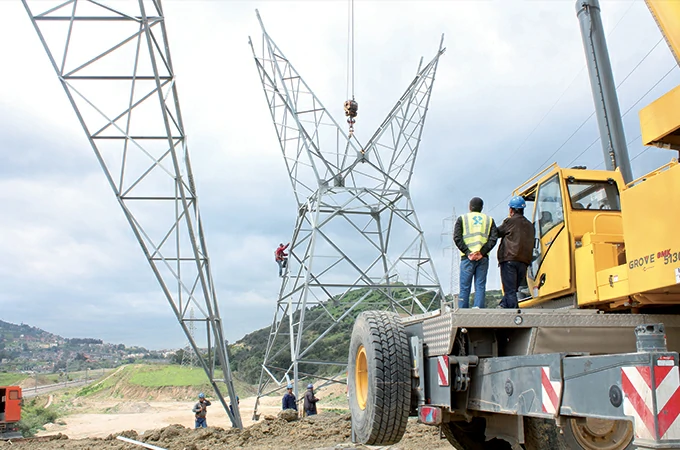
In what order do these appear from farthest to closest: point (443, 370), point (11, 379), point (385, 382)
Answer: point (11, 379) → point (385, 382) → point (443, 370)

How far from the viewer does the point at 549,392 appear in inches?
165

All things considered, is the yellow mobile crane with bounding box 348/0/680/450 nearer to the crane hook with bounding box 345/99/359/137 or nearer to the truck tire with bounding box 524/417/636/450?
the truck tire with bounding box 524/417/636/450

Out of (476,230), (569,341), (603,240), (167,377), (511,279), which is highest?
(476,230)

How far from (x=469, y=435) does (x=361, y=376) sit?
1.57m

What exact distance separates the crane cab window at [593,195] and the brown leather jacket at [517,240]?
557 mm

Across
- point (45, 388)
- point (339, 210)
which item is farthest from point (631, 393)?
point (45, 388)

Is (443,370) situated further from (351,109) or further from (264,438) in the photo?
(351,109)

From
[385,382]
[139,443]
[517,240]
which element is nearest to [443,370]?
[385,382]

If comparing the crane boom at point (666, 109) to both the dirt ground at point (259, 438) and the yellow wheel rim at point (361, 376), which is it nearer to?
the yellow wheel rim at point (361, 376)

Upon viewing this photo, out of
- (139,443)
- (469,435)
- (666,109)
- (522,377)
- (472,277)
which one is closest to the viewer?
(666,109)

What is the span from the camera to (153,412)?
31.1m

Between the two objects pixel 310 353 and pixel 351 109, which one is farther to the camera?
pixel 310 353

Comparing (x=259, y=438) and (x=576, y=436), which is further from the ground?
(x=576, y=436)

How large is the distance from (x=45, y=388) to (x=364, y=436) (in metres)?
50.4
